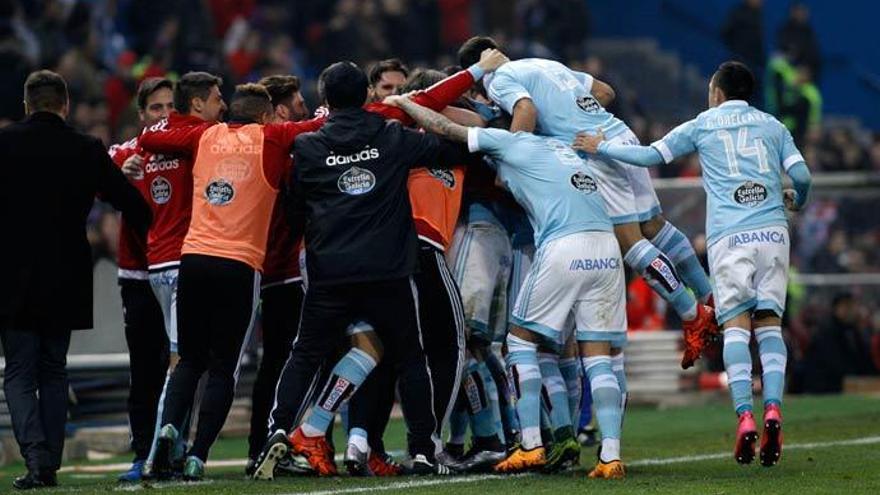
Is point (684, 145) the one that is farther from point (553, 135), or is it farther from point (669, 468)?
point (669, 468)

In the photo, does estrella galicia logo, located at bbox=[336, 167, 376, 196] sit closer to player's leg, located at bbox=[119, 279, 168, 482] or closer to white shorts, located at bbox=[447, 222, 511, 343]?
white shorts, located at bbox=[447, 222, 511, 343]

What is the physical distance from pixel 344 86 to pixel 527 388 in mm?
1947

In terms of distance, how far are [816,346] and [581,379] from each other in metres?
9.62

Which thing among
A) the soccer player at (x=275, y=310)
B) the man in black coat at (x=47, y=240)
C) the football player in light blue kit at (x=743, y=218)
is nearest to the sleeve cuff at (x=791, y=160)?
the football player in light blue kit at (x=743, y=218)

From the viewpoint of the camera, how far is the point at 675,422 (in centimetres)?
1648

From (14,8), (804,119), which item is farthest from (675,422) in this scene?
(804,119)

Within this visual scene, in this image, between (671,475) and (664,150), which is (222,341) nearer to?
(671,475)

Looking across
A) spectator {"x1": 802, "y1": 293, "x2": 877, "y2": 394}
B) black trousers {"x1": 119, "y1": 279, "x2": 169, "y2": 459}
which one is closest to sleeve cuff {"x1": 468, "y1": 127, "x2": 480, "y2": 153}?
black trousers {"x1": 119, "y1": 279, "x2": 169, "y2": 459}

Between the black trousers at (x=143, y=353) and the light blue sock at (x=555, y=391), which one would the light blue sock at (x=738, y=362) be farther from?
the black trousers at (x=143, y=353)

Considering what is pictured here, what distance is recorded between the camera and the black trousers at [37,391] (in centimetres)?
1033

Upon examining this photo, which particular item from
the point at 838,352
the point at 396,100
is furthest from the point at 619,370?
the point at 838,352

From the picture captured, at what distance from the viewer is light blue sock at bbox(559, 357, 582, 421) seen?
450 inches

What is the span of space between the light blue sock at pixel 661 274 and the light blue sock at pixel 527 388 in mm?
1373

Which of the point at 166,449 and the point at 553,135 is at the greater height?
the point at 553,135
